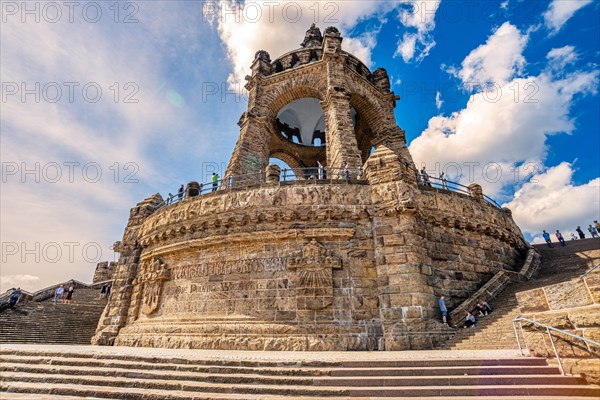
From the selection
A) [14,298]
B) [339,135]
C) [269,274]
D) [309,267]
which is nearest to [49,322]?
[14,298]

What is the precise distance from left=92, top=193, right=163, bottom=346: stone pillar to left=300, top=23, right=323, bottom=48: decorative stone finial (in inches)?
782

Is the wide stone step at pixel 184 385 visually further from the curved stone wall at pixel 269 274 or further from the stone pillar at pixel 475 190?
the stone pillar at pixel 475 190

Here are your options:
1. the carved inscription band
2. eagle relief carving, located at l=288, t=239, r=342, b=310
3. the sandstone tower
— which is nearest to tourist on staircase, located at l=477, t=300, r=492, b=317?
the sandstone tower

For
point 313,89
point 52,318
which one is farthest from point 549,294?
point 52,318

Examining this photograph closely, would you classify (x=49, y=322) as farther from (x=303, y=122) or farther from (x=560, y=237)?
(x=560, y=237)

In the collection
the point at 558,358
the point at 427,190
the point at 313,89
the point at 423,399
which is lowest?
the point at 423,399

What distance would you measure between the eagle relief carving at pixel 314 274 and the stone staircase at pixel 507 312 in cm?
356

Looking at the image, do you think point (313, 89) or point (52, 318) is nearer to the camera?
point (52, 318)

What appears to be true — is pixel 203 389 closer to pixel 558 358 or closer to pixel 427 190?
pixel 558 358

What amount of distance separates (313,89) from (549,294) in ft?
55.2

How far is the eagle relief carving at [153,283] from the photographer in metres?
11.8

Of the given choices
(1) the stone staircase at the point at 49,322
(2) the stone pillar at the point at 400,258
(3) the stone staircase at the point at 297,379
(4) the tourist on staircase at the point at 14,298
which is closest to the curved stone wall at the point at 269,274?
(2) the stone pillar at the point at 400,258

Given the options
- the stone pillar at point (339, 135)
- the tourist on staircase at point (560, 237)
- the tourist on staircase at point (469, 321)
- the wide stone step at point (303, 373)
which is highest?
the stone pillar at point (339, 135)

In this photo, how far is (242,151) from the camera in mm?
17500
